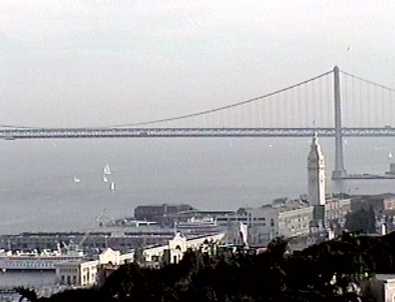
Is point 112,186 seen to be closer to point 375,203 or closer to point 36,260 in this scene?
point 375,203

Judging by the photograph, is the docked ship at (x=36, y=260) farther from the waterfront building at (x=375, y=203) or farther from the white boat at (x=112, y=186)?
the white boat at (x=112, y=186)

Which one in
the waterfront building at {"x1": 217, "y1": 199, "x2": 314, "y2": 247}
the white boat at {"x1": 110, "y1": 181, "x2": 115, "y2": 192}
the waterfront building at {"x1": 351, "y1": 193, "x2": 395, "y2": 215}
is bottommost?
the waterfront building at {"x1": 217, "y1": 199, "x2": 314, "y2": 247}

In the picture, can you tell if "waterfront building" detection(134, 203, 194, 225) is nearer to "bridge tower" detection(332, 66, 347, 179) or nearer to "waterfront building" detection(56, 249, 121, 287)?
"bridge tower" detection(332, 66, 347, 179)

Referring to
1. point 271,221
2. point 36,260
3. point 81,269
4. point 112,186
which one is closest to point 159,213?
point 271,221

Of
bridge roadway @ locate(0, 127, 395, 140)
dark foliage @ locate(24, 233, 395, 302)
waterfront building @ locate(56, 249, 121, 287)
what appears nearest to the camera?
dark foliage @ locate(24, 233, 395, 302)

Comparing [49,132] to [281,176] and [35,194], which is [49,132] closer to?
[35,194]

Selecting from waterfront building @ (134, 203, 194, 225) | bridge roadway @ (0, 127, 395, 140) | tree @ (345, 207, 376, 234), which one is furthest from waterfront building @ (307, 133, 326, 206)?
tree @ (345, 207, 376, 234)

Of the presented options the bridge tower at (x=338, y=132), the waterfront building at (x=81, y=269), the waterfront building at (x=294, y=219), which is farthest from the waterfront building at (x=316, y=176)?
the waterfront building at (x=81, y=269)
